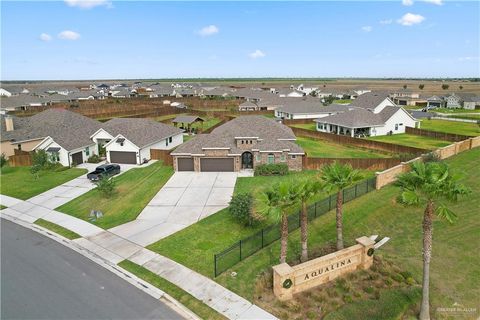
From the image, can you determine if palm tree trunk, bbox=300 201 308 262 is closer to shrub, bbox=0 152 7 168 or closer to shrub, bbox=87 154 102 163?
shrub, bbox=87 154 102 163

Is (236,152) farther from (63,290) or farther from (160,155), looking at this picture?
(63,290)

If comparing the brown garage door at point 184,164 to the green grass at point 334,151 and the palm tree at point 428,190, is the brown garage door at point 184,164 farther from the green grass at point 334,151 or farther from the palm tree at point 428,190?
the palm tree at point 428,190

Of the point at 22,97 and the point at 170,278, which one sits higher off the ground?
the point at 22,97

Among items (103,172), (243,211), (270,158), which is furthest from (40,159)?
(243,211)

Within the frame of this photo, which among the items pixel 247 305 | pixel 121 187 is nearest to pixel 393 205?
pixel 247 305

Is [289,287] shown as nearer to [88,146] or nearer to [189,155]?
[189,155]

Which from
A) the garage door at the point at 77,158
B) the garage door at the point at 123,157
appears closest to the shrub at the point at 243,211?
the garage door at the point at 123,157

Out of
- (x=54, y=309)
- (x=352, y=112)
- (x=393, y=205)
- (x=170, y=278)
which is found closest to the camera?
(x=54, y=309)
